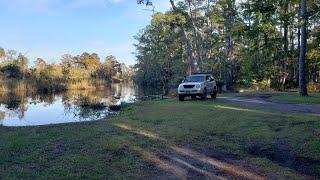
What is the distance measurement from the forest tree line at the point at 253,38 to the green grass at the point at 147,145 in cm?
1657

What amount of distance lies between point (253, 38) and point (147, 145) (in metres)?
32.6

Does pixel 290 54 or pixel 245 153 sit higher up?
pixel 290 54

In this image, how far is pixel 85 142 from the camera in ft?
36.9

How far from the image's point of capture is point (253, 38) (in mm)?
41406

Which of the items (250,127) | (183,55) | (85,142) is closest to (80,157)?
(85,142)

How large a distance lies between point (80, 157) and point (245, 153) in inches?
160

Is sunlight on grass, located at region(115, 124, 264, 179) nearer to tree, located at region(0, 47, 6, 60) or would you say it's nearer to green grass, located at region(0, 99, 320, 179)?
green grass, located at region(0, 99, 320, 179)

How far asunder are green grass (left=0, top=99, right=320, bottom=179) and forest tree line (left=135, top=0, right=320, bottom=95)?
1657 cm

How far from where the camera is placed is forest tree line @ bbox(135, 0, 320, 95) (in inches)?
1614

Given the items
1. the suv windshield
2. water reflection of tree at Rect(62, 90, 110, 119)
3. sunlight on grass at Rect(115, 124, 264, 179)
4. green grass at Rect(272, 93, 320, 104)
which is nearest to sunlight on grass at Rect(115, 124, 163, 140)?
sunlight on grass at Rect(115, 124, 264, 179)

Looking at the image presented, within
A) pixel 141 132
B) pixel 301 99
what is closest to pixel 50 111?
pixel 301 99

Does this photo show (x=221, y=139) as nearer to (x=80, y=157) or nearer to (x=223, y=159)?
(x=223, y=159)

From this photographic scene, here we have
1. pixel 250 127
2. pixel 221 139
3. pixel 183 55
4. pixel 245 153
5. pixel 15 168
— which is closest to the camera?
pixel 15 168

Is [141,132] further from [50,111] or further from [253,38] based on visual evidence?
[253,38]
